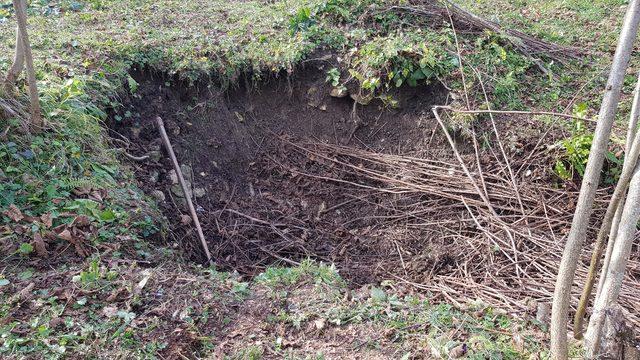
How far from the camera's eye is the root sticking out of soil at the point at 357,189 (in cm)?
388

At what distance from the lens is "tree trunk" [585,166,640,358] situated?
2.21 meters

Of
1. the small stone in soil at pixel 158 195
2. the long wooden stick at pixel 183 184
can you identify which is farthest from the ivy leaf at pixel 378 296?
the small stone in soil at pixel 158 195

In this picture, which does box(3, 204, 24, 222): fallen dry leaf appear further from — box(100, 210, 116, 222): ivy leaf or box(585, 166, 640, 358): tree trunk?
box(585, 166, 640, 358): tree trunk

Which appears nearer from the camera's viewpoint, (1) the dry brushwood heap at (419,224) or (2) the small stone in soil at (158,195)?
(1) the dry brushwood heap at (419,224)

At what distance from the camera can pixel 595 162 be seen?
7.02 ft

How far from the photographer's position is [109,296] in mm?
2756

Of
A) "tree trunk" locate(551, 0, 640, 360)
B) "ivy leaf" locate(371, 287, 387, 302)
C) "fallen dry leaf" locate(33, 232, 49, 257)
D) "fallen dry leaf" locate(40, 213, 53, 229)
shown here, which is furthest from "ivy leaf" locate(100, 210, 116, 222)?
"tree trunk" locate(551, 0, 640, 360)

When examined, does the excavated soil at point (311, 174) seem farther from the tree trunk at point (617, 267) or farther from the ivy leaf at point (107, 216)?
the tree trunk at point (617, 267)

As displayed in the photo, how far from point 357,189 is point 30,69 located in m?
2.88

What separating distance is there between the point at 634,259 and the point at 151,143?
13.3 ft

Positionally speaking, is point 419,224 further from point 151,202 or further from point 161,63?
point 161,63

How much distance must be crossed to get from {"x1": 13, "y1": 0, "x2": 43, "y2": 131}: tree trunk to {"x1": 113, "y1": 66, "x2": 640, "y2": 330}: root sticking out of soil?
830 mm

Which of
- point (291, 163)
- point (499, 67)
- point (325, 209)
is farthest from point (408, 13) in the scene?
point (325, 209)

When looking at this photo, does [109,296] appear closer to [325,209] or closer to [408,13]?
[325,209]
